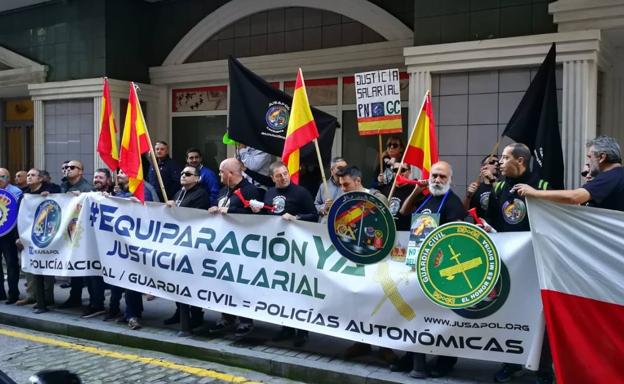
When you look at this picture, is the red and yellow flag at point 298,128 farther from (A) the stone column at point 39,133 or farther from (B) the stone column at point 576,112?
(A) the stone column at point 39,133

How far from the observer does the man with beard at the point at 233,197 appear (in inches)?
244

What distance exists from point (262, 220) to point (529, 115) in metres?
3.04

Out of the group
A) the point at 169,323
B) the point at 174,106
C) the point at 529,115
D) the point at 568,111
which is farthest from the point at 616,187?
the point at 174,106

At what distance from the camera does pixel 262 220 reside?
580 cm

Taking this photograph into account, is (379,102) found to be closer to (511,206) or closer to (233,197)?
(233,197)

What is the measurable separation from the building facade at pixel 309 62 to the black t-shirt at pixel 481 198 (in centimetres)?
155

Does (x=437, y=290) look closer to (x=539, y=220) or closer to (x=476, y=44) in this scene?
(x=539, y=220)

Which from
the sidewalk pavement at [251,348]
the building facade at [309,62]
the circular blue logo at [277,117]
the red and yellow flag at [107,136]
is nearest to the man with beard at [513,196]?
the sidewalk pavement at [251,348]

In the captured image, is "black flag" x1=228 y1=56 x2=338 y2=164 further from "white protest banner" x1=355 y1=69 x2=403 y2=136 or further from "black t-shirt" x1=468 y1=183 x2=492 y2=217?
"black t-shirt" x1=468 y1=183 x2=492 y2=217

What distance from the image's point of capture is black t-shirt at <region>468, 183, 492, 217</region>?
6074mm

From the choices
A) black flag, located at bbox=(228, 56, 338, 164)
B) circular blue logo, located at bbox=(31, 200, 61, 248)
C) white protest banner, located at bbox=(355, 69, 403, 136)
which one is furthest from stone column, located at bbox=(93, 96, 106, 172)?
white protest banner, located at bbox=(355, 69, 403, 136)

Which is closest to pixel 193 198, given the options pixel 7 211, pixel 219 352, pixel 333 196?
pixel 219 352

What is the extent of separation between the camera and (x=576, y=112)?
712 cm

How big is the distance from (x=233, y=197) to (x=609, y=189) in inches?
142
